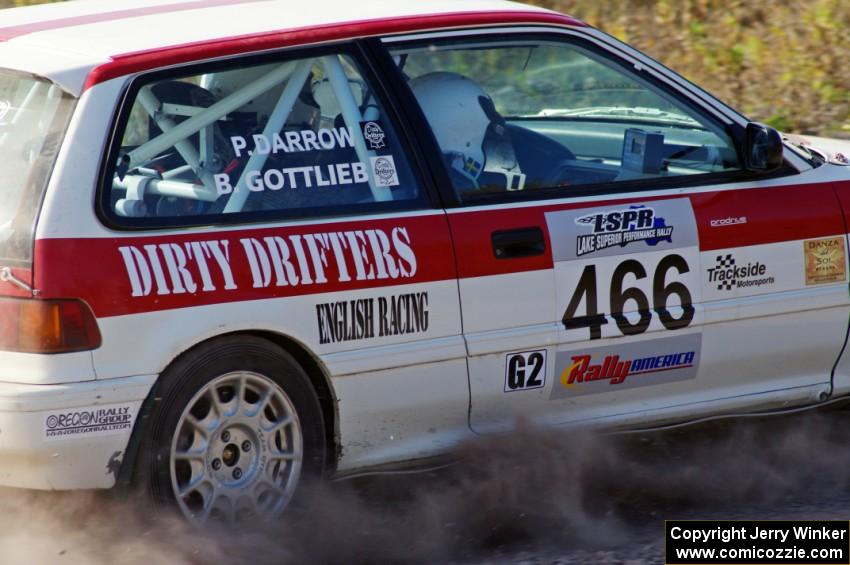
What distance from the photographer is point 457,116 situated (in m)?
4.73

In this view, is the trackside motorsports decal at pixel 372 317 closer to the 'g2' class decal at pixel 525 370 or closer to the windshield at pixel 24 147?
the 'g2' class decal at pixel 525 370

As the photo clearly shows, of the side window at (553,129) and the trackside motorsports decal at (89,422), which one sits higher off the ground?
the side window at (553,129)

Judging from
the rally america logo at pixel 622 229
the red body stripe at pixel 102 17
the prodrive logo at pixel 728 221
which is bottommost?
the prodrive logo at pixel 728 221

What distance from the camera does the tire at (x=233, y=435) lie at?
4.02 meters

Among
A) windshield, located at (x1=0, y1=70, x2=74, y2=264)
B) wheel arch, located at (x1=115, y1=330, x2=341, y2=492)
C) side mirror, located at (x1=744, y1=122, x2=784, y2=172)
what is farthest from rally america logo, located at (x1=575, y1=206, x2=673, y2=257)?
windshield, located at (x1=0, y1=70, x2=74, y2=264)

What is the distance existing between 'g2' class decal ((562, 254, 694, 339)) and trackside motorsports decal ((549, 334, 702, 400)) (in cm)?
7

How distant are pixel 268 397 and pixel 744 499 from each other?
187 centimetres

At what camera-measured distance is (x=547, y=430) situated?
15.5ft

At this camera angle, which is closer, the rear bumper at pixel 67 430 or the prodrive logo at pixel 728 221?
the rear bumper at pixel 67 430

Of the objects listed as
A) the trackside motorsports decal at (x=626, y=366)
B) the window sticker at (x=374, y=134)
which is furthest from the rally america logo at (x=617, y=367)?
the window sticker at (x=374, y=134)

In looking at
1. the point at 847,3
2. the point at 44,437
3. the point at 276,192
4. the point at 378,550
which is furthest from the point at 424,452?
the point at 847,3

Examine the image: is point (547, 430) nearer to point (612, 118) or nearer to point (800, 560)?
point (800, 560)

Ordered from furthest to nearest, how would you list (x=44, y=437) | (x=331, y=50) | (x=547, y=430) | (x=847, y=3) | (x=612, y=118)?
(x=847, y=3), (x=612, y=118), (x=547, y=430), (x=331, y=50), (x=44, y=437)

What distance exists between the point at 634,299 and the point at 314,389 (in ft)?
4.04
